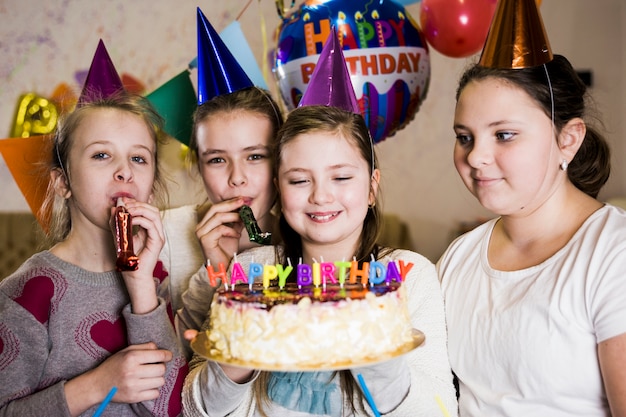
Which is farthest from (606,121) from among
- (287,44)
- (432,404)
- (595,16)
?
(432,404)

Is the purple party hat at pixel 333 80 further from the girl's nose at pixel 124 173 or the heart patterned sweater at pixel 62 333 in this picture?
the heart patterned sweater at pixel 62 333

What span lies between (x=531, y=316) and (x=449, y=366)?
23cm

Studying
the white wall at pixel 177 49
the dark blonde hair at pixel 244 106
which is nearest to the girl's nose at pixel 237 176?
→ the dark blonde hair at pixel 244 106

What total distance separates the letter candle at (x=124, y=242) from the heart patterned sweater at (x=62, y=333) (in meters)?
0.15

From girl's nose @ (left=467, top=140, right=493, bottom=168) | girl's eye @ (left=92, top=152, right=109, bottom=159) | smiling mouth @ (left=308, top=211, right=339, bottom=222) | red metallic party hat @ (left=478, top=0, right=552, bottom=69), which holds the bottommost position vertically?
smiling mouth @ (left=308, top=211, right=339, bottom=222)

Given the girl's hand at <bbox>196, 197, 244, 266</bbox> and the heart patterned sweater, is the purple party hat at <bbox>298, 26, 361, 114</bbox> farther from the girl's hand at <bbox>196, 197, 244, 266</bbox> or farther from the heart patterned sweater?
the heart patterned sweater

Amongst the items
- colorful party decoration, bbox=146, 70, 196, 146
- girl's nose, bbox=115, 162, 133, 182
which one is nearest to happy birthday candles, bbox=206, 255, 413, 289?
girl's nose, bbox=115, 162, 133, 182

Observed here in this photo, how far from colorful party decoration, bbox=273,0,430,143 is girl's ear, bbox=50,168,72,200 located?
3.13ft

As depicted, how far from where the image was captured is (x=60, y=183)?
1.80 metres

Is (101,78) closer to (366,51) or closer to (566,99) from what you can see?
(366,51)

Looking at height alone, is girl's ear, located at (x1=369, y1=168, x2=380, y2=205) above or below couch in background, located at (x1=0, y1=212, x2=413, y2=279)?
above

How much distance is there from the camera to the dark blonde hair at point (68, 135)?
1801mm

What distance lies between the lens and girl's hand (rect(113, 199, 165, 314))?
65.4 inches

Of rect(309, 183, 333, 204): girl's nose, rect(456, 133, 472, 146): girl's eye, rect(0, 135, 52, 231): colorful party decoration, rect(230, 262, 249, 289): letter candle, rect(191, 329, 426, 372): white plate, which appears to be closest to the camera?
rect(191, 329, 426, 372): white plate
